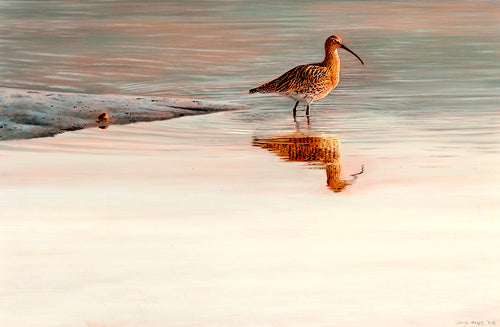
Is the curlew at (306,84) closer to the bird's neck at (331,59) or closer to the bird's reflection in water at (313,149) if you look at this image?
the bird's neck at (331,59)

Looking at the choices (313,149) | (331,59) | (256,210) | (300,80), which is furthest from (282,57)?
(256,210)

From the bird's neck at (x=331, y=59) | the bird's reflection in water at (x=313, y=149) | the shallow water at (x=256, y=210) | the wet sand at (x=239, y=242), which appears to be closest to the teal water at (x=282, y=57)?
the shallow water at (x=256, y=210)

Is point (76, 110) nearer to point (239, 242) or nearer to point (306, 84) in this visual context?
point (306, 84)

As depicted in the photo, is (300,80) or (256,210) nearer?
(256,210)

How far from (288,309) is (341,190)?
146 inches

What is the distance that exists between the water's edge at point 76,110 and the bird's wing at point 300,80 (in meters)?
0.70

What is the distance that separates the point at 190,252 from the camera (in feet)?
27.9

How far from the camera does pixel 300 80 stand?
1636 centimetres

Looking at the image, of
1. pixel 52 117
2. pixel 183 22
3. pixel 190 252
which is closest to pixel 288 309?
pixel 190 252

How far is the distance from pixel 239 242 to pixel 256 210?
3.74 ft

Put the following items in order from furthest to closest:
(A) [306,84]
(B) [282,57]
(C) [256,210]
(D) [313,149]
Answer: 1. (B) [282,57]
2. (A) [306,84]
3. (D) [313,149]
4. (C) [256,210]
